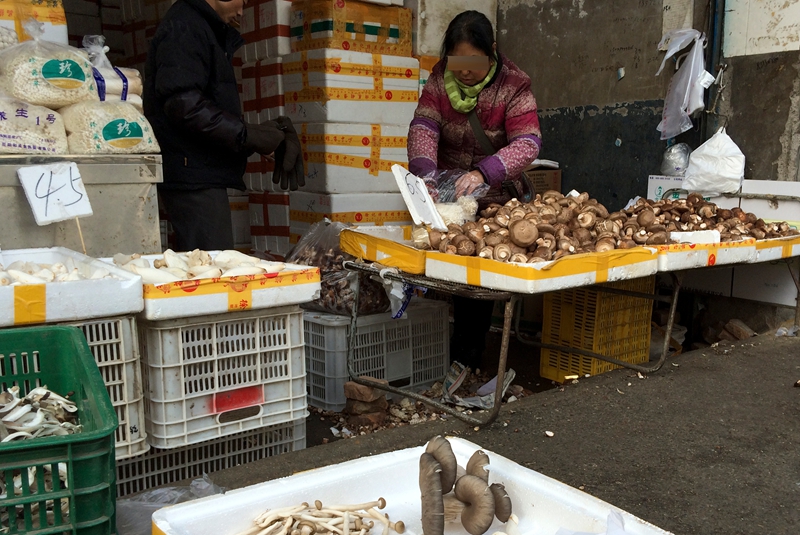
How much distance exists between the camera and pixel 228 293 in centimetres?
258

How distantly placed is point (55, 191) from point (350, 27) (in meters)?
3.56

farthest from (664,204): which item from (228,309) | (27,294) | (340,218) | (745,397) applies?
(27,294)

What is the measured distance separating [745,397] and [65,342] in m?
3.47

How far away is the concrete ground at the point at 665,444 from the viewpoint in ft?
8.85

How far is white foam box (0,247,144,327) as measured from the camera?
86.9 inches

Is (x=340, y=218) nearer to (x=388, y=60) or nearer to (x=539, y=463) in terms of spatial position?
(x=388, y=60)

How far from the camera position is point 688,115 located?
585 cm

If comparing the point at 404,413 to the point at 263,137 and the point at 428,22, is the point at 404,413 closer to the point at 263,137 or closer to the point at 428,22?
the point at 263,137

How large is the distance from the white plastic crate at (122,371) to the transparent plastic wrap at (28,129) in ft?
4.86

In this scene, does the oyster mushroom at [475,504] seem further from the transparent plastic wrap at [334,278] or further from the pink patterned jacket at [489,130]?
the pink patterned jacket at [489,130]

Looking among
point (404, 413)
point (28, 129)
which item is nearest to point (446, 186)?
point (404, 413)

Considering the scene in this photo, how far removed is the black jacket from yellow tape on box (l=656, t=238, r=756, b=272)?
2533 mm

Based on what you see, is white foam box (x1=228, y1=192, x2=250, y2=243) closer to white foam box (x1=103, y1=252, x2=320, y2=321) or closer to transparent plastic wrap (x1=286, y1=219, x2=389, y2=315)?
transparent plastic wrap (x1=286, y1=219, x2=389, y2=315)

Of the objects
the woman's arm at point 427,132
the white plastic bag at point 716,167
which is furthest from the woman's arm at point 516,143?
the white plastic bag at point 716,167
